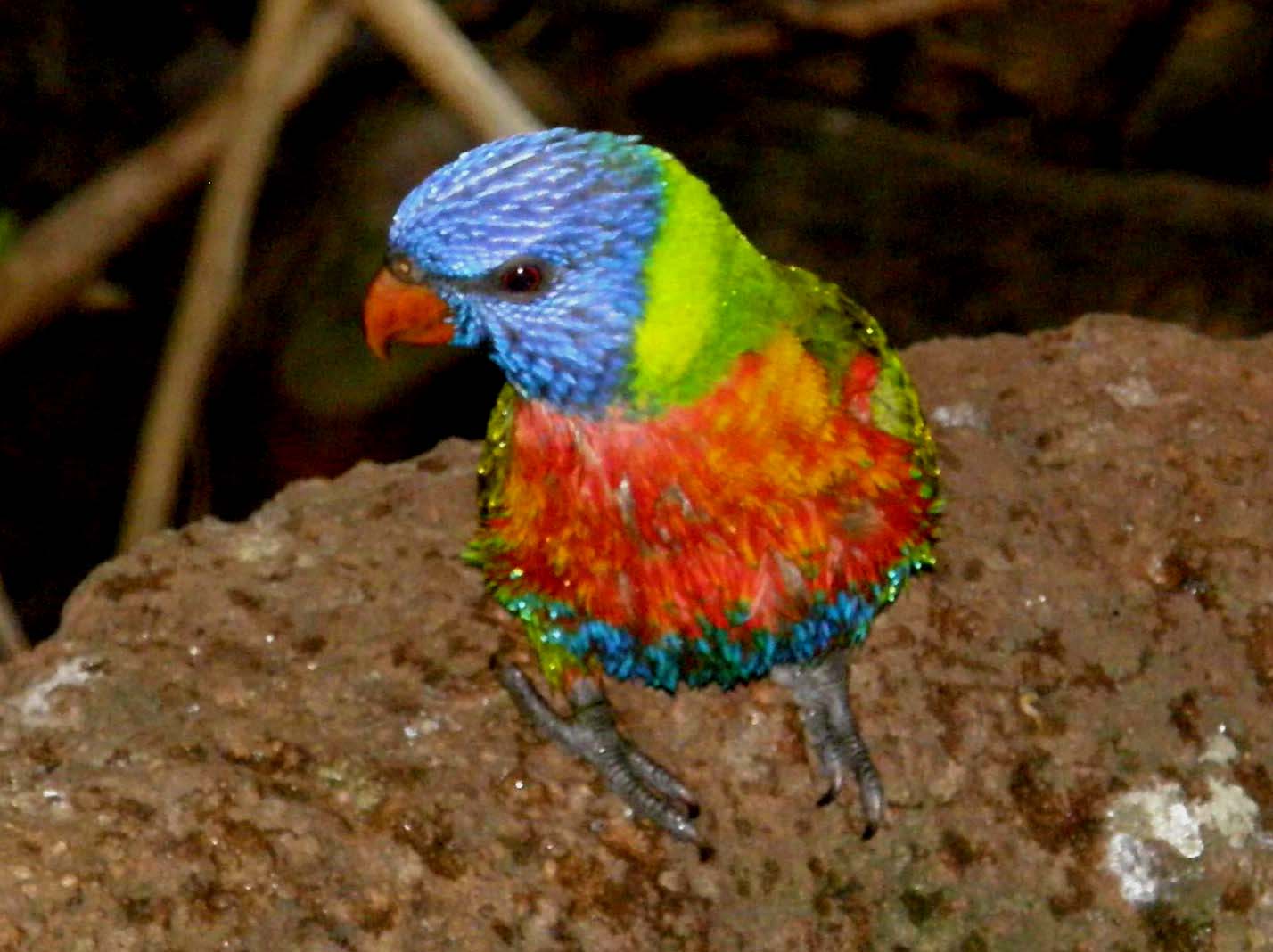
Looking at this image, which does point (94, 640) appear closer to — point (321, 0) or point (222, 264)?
point (222, 264)

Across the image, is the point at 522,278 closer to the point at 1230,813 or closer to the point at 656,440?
the point at 656,440

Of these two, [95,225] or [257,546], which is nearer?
[257,546]

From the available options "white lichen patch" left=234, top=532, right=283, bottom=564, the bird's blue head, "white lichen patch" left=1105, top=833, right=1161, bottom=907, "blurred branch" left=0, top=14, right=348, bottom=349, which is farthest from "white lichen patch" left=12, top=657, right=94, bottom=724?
"white lichen patch" left=1105, top=833, right=1161, bottom=907

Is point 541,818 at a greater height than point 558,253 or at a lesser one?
lesser

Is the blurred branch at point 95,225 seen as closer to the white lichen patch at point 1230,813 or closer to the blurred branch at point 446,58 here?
the blurred branch at point 446,58

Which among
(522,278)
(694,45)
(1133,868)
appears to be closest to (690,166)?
(694,45)

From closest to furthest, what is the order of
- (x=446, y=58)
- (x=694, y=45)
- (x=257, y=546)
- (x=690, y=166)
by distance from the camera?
(x=257, y=546), (x=446, y=58), (x=690, y=166), (x=694, y=45)

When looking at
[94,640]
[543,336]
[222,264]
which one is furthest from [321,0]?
[543,336]

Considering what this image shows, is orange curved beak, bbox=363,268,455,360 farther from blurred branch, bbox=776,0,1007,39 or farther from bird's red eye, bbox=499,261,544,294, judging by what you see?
blurred branch, bbox=776,0,1007,39
